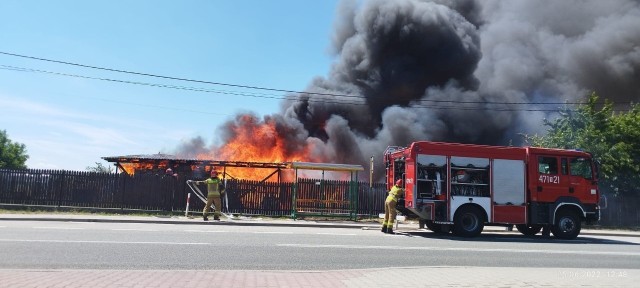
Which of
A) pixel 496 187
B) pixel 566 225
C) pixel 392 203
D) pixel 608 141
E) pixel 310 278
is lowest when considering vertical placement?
pixel 310 278

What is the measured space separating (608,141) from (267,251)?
17693 mm

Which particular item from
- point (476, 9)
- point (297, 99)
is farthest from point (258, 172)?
point (476, 9)

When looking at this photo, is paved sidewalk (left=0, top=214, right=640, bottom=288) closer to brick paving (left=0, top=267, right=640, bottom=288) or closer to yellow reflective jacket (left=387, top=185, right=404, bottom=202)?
brick paving (left=0, top=267, right=640, bottom=288)

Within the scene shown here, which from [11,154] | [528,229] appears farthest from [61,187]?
[11,154]

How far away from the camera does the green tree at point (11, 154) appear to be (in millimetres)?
43938

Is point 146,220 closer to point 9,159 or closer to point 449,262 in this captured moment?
point 449,262

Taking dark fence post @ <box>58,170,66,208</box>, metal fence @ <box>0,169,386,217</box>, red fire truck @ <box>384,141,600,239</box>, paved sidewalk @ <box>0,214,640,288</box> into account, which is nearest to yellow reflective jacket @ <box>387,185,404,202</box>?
red fire truck @ <box>384,141,600,239</box>

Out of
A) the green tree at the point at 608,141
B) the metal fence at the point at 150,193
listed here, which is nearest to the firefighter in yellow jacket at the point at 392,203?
the metal fence at the point at 150,193

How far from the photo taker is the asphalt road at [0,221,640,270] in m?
7.64

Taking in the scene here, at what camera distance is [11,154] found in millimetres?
45000

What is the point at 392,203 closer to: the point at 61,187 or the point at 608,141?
the point at 61,187

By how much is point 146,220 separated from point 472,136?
30342 mm

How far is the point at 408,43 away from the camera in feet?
143

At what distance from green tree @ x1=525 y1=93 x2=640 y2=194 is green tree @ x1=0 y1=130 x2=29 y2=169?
41984mm
